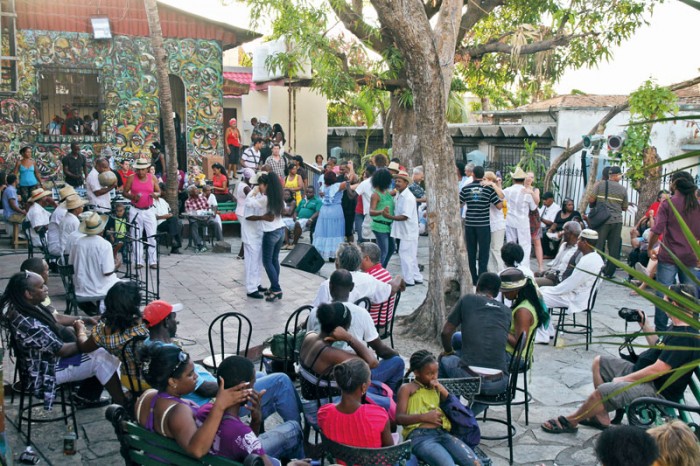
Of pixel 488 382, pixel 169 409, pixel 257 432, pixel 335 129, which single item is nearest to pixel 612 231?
pixel 488 382

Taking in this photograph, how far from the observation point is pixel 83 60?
1700 cm

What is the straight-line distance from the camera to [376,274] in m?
7.24

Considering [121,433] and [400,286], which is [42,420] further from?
[400,286]

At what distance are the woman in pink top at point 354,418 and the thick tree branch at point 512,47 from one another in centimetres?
1430

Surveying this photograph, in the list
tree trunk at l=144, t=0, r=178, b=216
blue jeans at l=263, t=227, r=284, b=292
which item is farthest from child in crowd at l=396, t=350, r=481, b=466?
tree trunk at l=144, t=0, r=178, b=216

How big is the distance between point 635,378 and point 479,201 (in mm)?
5421

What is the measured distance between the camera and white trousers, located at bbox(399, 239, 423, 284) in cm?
1098

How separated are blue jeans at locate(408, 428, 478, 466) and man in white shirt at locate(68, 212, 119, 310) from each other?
4523 mm

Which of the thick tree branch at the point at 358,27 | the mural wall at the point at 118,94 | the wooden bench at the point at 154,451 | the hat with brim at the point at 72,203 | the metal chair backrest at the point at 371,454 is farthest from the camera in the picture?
the thick tree branch at the point at 358,27

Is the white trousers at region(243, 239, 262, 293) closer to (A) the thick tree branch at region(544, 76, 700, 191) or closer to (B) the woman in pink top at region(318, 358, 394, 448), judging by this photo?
(B) the woman in pink top at region(318, 358, 394, 448)

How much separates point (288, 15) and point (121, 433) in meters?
13.7

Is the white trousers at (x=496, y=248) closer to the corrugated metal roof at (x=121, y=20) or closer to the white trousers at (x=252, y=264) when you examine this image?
the white trousers at (x=252, y=264)

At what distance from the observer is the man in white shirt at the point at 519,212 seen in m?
11.1

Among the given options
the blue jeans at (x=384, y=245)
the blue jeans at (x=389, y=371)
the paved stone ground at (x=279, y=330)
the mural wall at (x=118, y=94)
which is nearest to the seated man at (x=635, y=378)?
the paved stone ground at (x=279, y=330)
